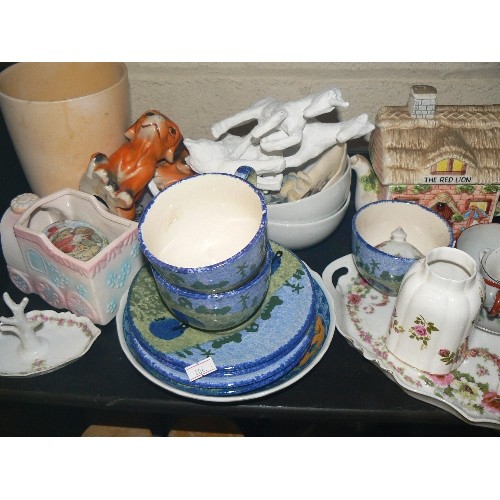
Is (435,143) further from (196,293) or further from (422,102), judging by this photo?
(196,293)

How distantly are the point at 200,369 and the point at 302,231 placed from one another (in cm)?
28

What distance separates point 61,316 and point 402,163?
56cm

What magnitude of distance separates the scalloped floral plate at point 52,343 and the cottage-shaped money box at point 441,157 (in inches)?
19.8

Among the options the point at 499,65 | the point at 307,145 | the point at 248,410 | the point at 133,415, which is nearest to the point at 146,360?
the point at 248,410

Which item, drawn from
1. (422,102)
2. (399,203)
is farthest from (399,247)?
(422,102)

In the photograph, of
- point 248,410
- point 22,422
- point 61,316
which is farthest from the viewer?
point 22,422

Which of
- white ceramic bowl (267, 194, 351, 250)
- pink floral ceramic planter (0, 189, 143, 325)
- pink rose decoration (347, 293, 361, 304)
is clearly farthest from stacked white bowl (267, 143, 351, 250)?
pink floral ceramic planter (0, 189, 143, 325)

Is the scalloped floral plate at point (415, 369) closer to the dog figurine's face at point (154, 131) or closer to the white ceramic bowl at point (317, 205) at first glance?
the white ceramic bowl at point (317, 205)

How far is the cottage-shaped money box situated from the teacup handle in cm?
21

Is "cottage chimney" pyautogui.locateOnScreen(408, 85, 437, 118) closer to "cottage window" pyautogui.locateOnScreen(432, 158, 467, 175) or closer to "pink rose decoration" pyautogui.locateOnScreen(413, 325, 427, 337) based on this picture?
"cottage window" pyautogui.locateOnScreen(432, 158, 467, 175)

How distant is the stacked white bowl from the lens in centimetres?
83

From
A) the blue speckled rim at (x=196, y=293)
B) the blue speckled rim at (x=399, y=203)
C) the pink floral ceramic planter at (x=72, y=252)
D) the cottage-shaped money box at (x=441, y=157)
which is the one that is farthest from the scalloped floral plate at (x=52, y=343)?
the cottage-shaped money box at (x=441, y=157)

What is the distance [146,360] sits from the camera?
708 millimetres

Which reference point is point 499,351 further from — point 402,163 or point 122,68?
point 122,68
